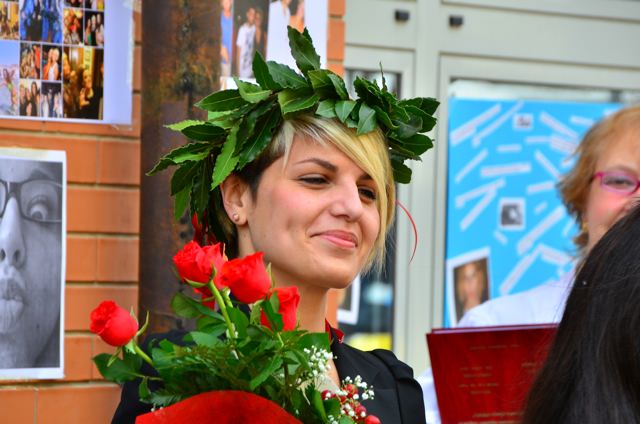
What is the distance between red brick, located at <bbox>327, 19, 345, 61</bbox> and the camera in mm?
3572

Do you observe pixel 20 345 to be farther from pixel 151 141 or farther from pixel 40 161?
pixel 151 141

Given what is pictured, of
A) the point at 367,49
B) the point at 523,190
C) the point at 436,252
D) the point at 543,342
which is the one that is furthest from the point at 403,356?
the point at 543,342

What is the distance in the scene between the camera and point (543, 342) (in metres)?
2.90

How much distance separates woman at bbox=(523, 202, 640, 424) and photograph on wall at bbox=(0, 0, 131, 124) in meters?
1.67

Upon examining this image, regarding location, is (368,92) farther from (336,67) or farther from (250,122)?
(336,67)

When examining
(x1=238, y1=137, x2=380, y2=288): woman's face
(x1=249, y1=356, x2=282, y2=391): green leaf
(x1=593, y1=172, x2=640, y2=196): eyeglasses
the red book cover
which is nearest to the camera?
(x1=249, y1=356, x2=282, y2=391): green leaf

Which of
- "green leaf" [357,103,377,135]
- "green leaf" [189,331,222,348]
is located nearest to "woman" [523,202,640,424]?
"green leaf" [189,331,222,348]

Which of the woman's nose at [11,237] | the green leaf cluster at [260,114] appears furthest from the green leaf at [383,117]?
the woman's nose at [11,237]

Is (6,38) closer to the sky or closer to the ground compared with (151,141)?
closer to the sky

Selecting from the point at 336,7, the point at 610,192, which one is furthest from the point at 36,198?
the point at 610,192

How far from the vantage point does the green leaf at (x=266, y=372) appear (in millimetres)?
1755

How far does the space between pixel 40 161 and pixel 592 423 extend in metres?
1.86

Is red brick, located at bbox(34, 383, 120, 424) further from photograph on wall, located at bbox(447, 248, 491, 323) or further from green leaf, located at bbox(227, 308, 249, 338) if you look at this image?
photograph on wall, located at bbox(447, 248, 491, 323)

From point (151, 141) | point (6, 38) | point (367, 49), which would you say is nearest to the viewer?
point (151, 141)
